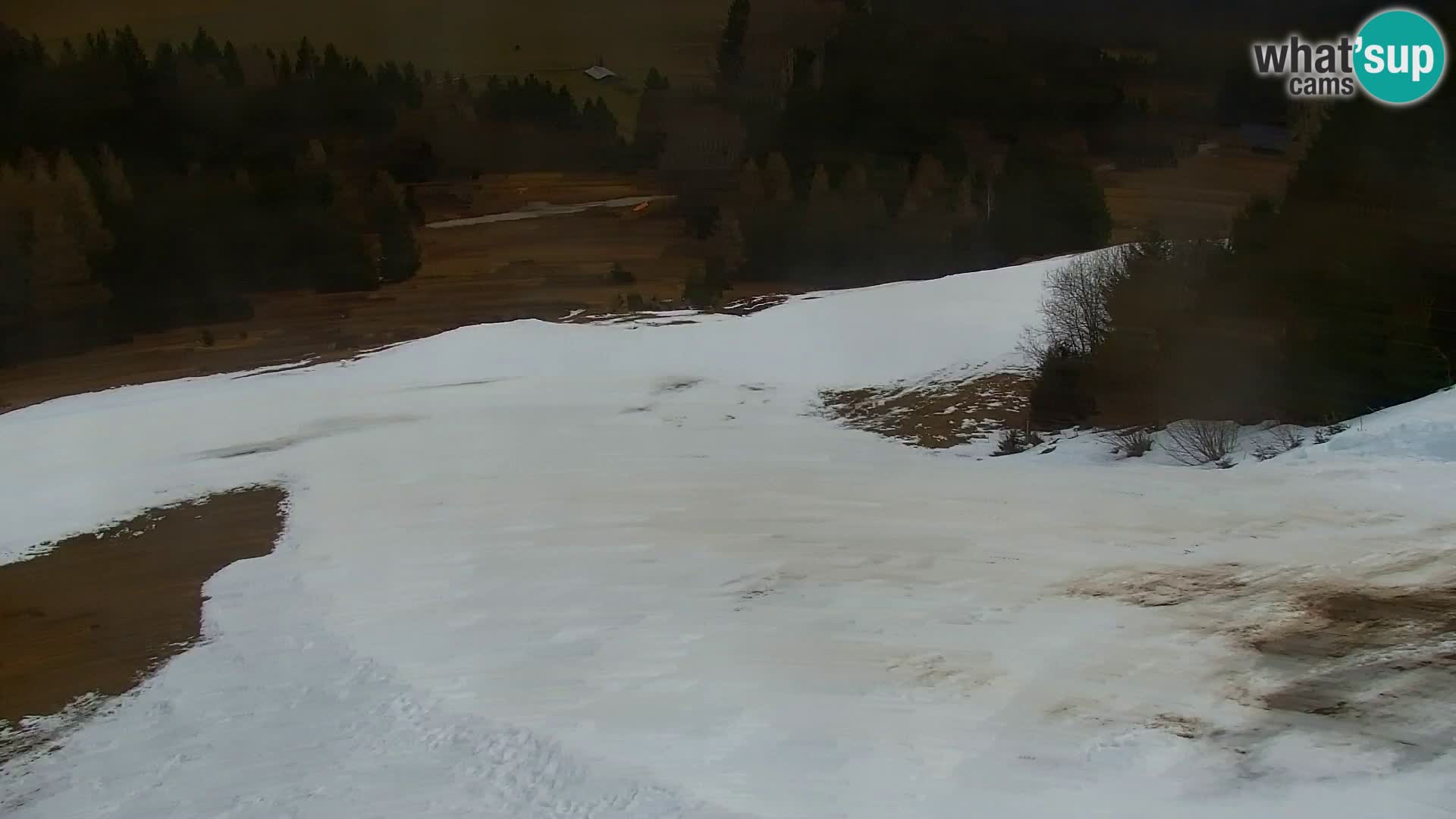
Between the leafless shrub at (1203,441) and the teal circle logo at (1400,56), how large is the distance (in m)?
4.13

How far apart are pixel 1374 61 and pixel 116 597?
14610 mm

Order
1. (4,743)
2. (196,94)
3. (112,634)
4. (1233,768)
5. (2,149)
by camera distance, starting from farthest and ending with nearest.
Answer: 1. (196,94)
2. (2,149)
3. (112,634)
4. (4,743)
5. (1233,768)

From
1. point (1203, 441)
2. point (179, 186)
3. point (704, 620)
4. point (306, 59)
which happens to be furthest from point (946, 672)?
point (179, 186)

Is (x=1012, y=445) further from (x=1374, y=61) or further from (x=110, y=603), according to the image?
(x=110, y=603)

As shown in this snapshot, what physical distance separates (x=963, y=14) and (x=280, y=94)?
1067 centimetres

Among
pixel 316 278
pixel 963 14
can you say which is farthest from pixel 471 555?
pixel 963 14

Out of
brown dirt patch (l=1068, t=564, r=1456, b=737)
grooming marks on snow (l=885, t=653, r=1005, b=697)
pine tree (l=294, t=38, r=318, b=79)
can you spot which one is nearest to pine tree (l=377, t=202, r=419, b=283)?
pine tree (l=294, t=38, r=318, b=79)

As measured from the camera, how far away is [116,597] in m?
8.97

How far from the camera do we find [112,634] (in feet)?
26.4

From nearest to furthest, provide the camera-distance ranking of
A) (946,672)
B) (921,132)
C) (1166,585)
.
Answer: (946,672), (1166,585), (921,132)

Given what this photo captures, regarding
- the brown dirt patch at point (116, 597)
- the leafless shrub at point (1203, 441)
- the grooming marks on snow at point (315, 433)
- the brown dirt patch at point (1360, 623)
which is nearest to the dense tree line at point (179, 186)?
the grooming marks on snow at point (315, 433)

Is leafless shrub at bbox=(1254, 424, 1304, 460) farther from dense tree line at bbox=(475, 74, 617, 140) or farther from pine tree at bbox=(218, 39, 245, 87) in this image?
pine tree at bbox=(218, 39, 245, 87)

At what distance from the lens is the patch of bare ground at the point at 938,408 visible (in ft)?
45.0

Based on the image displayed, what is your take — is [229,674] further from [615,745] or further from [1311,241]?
[1311,241]
